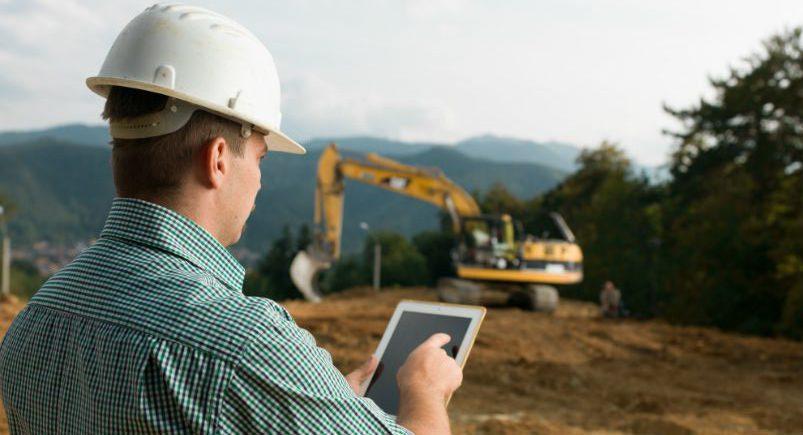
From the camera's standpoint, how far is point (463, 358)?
1.91 metres

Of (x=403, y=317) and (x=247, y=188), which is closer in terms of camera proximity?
(x=247, y=188)

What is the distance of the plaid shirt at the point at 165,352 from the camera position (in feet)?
3.99

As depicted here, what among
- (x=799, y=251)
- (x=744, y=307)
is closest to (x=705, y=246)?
(x=744, y=307)

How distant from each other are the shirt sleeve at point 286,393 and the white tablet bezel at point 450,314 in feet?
2.01

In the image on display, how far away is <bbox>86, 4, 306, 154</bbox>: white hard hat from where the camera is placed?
149 centimetres

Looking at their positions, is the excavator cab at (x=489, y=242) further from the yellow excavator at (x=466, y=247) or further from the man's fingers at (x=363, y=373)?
the man's fingers at (x=363, y=373)

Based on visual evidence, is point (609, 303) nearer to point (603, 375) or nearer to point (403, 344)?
point (603, 375)

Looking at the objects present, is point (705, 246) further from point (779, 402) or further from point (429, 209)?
point (429, 209)

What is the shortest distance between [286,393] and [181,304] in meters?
0.20

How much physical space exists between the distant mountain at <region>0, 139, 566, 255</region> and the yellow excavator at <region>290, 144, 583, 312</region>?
4337 inches

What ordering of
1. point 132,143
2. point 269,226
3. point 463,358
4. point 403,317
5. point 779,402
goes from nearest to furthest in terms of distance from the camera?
1. point 132,143
2. point 463,358
3. point 403,317
4. point 779,402
5. point 269,226

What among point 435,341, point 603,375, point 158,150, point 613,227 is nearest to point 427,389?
point 435,341

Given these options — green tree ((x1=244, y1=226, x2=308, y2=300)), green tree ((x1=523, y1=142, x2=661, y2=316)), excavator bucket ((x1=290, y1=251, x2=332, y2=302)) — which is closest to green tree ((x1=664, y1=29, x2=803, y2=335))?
green tree ((x1=523, y1=142, x2=661, y2=316))

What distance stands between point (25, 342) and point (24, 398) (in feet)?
0.31
